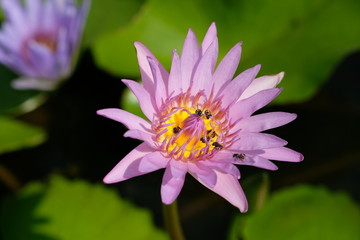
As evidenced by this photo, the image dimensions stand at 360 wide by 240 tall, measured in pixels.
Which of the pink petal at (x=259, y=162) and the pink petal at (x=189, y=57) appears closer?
the pink petal at (x=259, y=162)

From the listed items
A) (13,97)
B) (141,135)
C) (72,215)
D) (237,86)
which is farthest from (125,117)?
(13,97)

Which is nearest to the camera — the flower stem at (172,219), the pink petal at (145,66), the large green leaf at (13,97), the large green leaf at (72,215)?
the pink petal at (145,66)

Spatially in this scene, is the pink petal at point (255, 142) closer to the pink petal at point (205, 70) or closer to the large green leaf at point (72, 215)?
the pink petal at point (205, 70)

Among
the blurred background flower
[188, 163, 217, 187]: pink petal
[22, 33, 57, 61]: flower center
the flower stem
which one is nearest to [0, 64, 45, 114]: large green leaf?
the blurred background flower

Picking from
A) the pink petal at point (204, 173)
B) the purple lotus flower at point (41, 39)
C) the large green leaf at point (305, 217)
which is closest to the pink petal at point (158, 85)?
the pink petal at point (204, 173)

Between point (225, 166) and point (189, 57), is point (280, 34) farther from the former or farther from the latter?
point (225, 166)

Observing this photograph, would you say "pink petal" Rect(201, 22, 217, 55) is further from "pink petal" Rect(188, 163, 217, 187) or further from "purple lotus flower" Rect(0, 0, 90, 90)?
"purple lotus flower" Rect(0, 0, 90, 90)

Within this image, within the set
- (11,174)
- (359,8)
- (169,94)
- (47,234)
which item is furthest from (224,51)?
(11,174)
